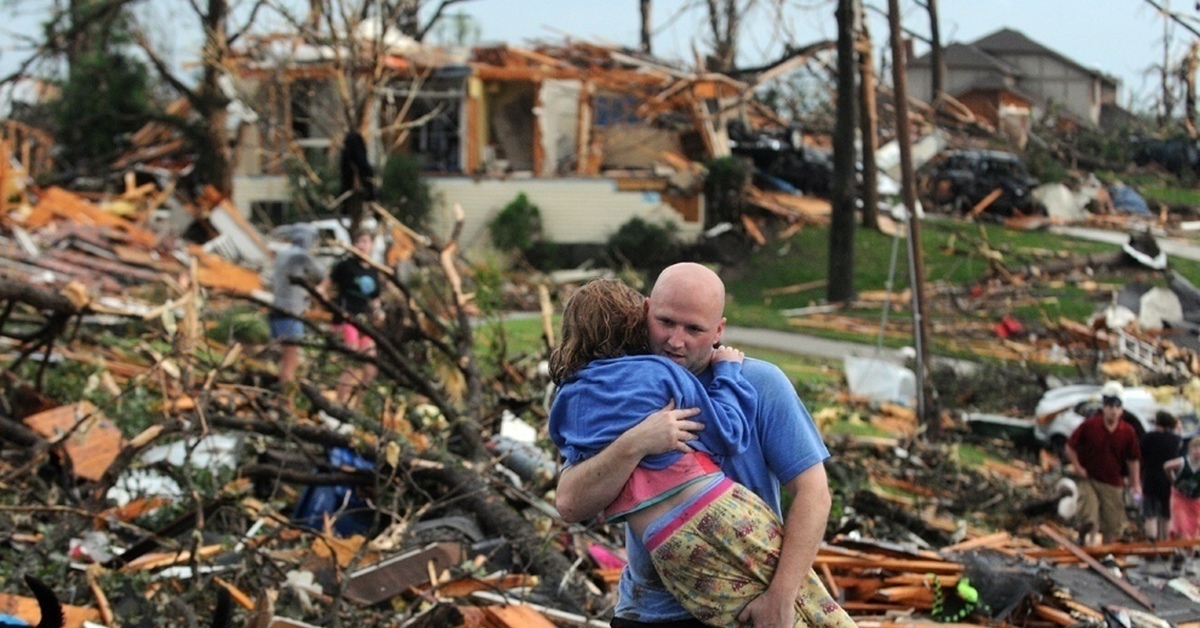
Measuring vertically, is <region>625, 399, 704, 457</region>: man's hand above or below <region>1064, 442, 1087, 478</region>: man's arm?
above

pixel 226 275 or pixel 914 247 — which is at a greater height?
pixel 914 247

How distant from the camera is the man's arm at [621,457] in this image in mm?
3012

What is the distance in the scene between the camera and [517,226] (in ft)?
89.8

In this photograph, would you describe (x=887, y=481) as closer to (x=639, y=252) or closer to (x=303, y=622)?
(x=303, y=622)

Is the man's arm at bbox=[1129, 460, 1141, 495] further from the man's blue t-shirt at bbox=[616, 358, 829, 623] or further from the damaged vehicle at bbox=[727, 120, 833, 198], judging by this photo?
the damaged vehicle at bbox=[727, 120, 833, 198]

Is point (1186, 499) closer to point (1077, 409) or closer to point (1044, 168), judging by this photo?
point (1077, 409)

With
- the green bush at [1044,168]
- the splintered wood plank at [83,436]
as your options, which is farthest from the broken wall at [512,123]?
the splintered wood plank at [83,436]

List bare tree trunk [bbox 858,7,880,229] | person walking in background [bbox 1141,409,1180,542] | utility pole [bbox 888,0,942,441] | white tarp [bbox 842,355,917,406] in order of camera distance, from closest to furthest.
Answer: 1. person walking in background [bbox 1141,409,1180,542]
2. utility pole [bbox 888,0,942,441]
3. white tarp [bbox 842,355,917,406]
4. bare tree trunk [bbox 858,7,880,229]

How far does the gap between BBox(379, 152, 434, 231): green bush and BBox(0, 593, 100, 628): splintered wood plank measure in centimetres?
2120

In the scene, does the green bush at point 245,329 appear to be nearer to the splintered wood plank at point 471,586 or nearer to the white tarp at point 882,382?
the white tarp at point 882,382

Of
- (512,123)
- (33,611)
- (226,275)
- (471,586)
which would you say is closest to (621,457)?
(471,586)

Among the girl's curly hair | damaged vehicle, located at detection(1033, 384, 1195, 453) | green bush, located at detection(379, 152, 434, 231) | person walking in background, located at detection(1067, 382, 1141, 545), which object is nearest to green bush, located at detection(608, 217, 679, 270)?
green bush, located at detection(379, 152, 434, 231)

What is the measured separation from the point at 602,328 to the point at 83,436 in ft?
18.6

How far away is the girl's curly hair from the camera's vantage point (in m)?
3.18
